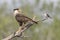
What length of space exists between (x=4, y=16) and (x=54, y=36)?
2620mm

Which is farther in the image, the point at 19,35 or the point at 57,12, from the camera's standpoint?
the point at 57,12

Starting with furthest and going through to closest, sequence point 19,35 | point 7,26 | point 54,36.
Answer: point 54,36
point 7,26
point 19,35

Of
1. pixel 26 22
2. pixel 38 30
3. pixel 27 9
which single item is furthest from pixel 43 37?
pixel 26 22

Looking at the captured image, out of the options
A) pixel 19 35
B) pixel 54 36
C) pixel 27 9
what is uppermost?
Result: pixel 19 35

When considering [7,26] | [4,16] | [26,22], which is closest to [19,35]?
[26,22]

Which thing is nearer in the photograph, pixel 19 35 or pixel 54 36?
pixel 19 35

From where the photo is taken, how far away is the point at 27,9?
60.3 feet

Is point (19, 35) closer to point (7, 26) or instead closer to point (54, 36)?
point (7, 26)

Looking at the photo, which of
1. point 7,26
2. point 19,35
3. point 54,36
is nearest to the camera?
point 19,35

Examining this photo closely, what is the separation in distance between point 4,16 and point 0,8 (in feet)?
1.98

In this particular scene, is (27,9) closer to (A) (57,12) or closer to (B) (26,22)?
(A) (57,12)

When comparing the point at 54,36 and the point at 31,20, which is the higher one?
the point at 31,20

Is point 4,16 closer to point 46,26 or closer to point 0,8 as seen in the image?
point 0,8

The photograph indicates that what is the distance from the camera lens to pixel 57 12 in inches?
738
